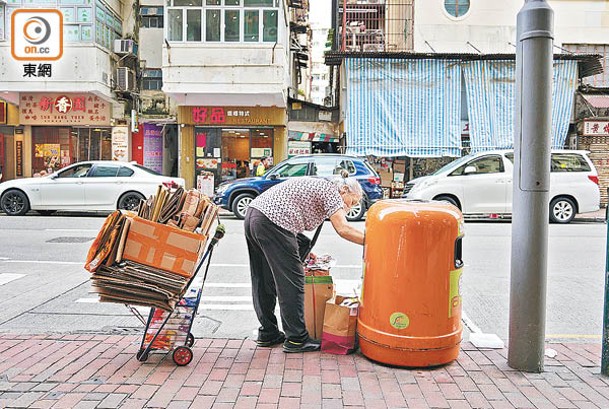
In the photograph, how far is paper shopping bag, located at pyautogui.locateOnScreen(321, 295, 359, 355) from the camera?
4680 millimetres

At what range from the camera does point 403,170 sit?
20797mm

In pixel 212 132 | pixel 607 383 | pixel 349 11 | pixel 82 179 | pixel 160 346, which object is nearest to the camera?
pixel 607 383

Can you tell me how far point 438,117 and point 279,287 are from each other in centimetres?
1705

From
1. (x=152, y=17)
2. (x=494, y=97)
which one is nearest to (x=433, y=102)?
(x=494, y=97)

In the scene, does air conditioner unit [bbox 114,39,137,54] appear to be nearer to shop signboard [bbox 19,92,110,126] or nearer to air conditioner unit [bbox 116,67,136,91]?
air conditioner unit [bbox 116,67,136,91]

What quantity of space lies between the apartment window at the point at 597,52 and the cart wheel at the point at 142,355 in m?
21.8

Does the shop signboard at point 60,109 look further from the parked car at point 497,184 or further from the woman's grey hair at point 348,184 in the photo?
the woman's grey hair at point 348,184

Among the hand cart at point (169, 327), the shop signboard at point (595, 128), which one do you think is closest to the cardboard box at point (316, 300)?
the hand cart at point (169, 327)

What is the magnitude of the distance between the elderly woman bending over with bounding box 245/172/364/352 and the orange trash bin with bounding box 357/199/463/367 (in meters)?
0.31

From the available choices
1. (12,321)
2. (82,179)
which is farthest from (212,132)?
(12,321)

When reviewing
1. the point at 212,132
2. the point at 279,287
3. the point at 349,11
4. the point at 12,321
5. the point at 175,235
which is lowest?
the point at 12,321

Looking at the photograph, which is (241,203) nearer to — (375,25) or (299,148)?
(299,148)

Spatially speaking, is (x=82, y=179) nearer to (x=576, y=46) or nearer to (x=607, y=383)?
(x=607, y=383)

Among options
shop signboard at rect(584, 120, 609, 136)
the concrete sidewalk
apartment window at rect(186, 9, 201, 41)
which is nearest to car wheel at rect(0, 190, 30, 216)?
apartment window at rect(186, 9, 201, 41)
